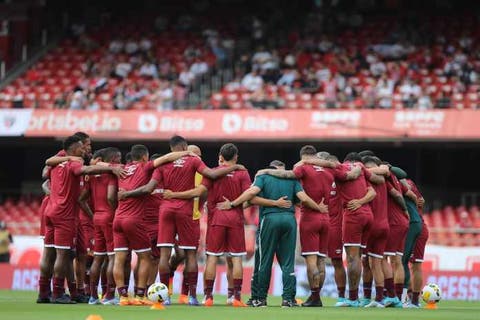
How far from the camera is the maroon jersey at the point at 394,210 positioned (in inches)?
790

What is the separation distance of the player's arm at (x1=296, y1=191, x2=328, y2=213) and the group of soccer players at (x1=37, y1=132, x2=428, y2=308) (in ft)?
0.05

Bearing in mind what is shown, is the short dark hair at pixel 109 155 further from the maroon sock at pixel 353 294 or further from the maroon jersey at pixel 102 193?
the maroon sock at pixel 353 294

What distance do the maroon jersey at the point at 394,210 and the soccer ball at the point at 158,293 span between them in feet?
14.4

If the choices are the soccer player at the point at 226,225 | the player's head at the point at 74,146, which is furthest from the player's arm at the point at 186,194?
the player's head at the point at 74,146

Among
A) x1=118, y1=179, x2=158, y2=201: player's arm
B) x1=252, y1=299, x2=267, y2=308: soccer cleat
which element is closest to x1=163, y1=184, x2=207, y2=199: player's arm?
x1=118, y1=179, x2=158, y2=201: player's arm

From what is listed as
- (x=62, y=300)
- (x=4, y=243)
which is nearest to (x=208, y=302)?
(x=62, y=300)

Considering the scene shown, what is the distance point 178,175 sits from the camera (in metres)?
18.8

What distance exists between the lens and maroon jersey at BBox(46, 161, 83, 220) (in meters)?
18.8

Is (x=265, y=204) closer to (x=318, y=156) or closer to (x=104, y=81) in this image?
(x=318, y=156)

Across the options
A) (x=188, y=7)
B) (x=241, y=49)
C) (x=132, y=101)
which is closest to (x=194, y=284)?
→ (x=132, y=101)

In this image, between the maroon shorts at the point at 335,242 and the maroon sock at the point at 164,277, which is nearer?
the maroon sock at the point at 164,277

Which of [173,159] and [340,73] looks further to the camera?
[340,73]

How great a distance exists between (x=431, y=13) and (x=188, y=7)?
352 inches

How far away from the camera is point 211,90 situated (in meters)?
38.0
